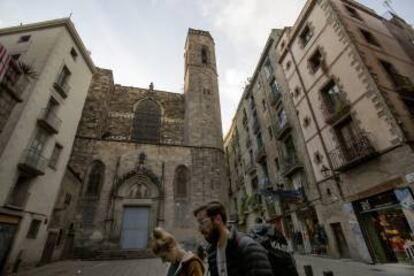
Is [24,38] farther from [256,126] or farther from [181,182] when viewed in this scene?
[256,126]

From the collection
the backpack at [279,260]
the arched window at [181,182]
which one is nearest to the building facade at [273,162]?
the arched window at [181,182]

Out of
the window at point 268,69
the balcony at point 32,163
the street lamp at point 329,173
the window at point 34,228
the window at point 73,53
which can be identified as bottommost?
the window at point 34,228

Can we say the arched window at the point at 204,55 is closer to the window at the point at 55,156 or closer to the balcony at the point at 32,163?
the window at the point at 55,156

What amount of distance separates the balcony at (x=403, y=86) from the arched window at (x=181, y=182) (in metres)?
15.3

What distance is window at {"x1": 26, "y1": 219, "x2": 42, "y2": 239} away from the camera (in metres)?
11.1

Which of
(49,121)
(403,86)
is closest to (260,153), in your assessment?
(403,86)

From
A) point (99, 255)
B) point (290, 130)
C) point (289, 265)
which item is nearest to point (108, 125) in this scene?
point (99, 255)

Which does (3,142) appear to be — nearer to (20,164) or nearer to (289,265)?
(20,164)

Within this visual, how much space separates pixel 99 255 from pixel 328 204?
14340 mm

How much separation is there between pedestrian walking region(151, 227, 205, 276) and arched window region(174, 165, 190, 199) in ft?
55.0

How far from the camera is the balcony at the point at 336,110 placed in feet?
32.9

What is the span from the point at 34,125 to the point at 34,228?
17.2 feet

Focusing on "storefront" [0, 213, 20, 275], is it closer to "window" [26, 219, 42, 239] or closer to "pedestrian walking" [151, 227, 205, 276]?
"window" [26, 219, 42, 239]

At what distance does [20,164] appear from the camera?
1036 centimetres
